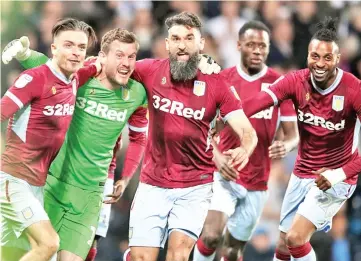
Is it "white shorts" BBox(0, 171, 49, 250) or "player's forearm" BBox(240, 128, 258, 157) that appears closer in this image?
"white shorts" BBox(0, 171, 49, 250)

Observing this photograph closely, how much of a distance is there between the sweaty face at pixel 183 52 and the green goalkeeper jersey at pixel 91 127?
0.44 m

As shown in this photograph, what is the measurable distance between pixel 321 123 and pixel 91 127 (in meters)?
2.27

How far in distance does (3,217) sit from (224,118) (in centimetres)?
218

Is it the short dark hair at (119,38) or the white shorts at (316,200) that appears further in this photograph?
the white shorts at (316,200)

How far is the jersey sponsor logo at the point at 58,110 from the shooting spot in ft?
27.0

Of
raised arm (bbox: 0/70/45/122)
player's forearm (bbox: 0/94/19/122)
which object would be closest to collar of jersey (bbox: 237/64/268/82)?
raised arm (bbox: 0/70/45/122)

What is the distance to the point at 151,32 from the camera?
1426 centimetres

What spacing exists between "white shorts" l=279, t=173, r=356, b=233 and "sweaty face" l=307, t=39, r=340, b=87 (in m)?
1.08

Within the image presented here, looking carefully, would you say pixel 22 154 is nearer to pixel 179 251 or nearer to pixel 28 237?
pixel 28 237

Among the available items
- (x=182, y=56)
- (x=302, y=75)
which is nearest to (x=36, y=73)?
(x=182, y=56)

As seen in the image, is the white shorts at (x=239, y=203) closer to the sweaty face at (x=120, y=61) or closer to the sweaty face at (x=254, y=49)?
the sweaty face at (x=254, y=49)

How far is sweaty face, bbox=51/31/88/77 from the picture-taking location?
8336 mm

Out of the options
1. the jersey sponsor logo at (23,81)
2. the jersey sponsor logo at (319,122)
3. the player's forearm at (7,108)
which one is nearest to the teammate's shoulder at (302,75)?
the jersey sponsor logo at (319,122)

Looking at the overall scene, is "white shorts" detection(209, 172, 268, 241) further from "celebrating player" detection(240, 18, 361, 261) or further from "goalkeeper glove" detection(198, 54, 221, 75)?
"goalkeeper glove" detection(198, 54, 221, 75)
